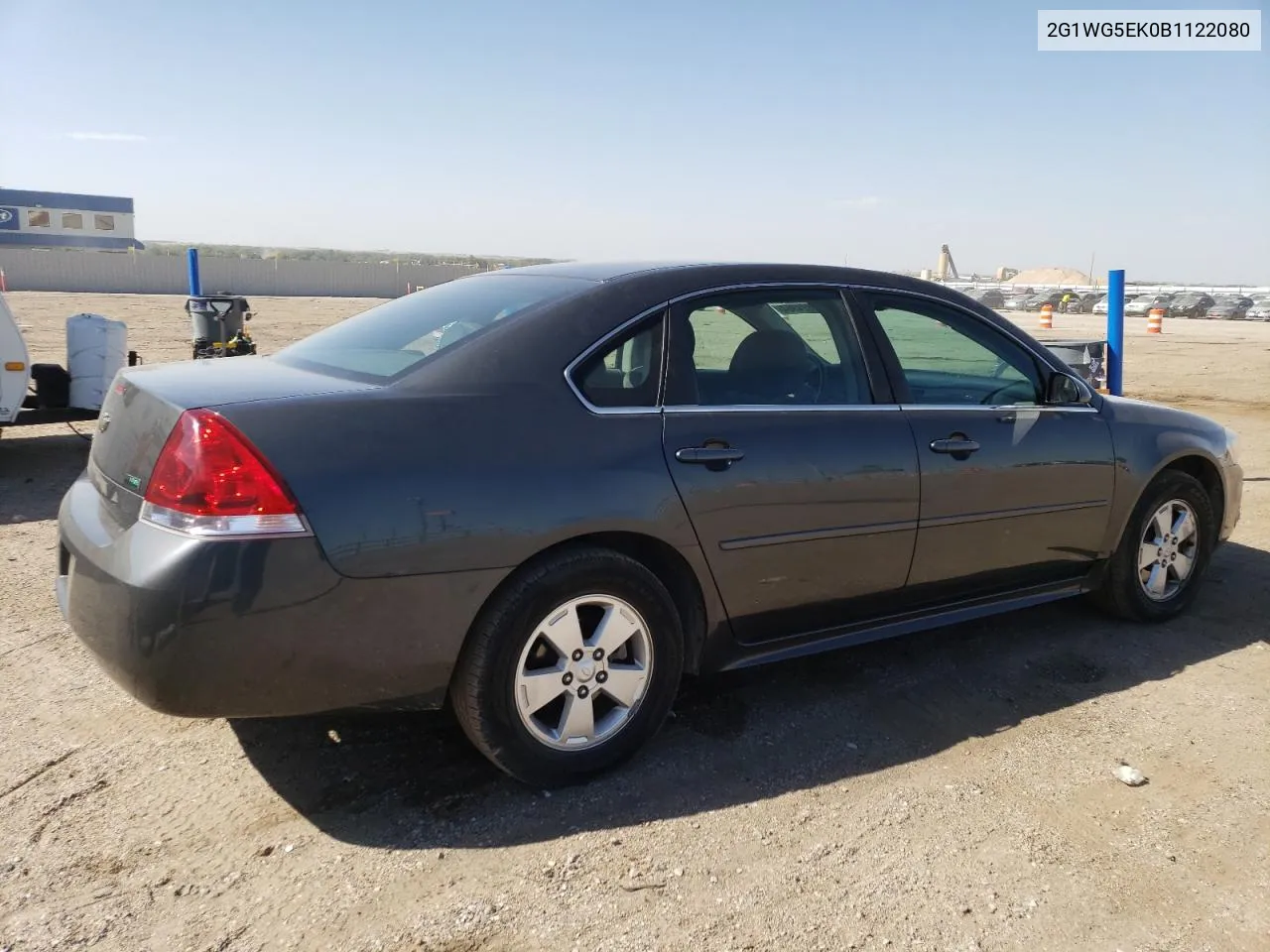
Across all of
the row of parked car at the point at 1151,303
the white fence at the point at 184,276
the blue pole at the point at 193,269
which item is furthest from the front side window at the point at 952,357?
the white fence at the point at 184,276

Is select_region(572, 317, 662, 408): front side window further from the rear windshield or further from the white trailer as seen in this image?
the white trailer

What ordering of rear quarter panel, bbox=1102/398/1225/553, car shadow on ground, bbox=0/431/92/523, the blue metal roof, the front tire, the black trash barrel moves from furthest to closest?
1. the blue metal roof
2. the black trash barrel
3. car shadow on ground, bbox=0/431/92/523
4. rear quarter panel, bbox=1102/398/1225/553
5. the front tire

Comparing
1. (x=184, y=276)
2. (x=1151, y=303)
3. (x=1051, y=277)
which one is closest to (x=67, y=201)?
(x=184, y=276)

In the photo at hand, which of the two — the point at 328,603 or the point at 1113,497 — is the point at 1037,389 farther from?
the point at 328,603

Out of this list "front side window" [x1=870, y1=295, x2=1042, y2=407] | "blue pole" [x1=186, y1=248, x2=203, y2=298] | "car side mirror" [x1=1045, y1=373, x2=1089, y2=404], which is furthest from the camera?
"blue pole" [x1=186, y1=248, x2=203, y2=298]

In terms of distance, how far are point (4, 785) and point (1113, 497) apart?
14.1ft

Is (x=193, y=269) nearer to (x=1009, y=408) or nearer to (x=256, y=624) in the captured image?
→ (x=1009, y=408)

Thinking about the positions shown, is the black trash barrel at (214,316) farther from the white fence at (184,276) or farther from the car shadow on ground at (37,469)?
the white fence at (184,276)

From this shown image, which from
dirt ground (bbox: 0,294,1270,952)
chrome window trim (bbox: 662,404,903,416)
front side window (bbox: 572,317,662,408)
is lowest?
dirt ground (bbox: 0,294,1270,952)

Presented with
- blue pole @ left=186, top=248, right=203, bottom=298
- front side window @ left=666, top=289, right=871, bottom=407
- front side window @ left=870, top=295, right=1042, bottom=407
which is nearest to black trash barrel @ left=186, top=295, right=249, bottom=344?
blue pole @ left=186, top=248, right=203, bottom=298

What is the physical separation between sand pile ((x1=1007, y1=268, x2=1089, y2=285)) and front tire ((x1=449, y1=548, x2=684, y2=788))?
123446 mm

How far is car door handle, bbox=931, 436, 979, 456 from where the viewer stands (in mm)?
3816

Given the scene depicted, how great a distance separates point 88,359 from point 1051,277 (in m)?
128

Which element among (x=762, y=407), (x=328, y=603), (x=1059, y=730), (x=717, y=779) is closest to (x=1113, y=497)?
(x=1059, y=730)
